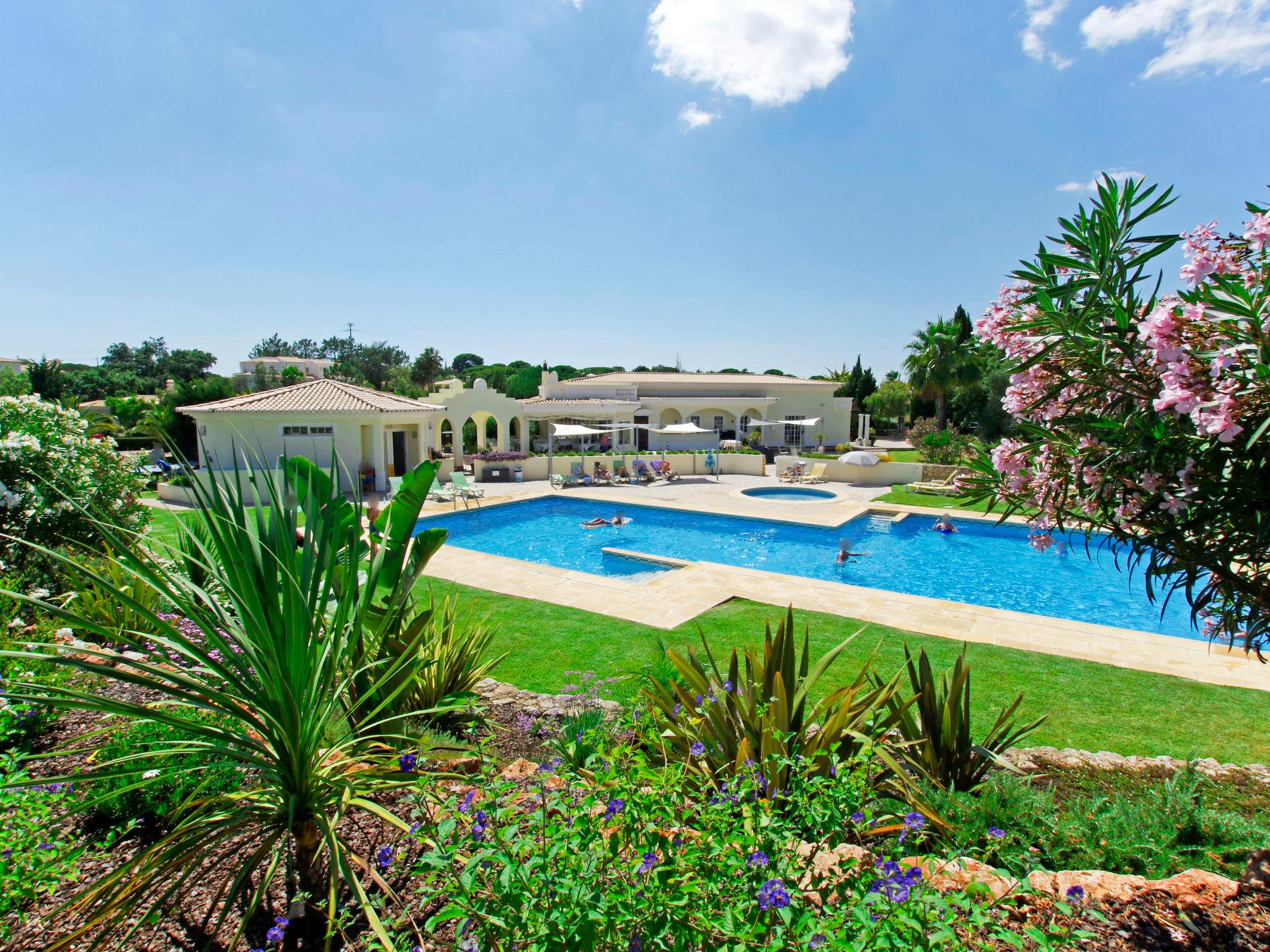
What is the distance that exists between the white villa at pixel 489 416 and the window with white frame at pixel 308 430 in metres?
0.03

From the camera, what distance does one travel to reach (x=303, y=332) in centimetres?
9625

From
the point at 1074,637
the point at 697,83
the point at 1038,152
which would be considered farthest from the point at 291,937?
the point at 697,83

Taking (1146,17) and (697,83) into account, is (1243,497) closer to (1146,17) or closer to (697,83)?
(1146,17)

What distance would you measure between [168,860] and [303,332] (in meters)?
111

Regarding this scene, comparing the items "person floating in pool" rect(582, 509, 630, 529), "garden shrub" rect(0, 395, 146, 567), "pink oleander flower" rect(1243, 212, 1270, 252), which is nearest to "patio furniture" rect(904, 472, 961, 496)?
"person floating in pool" rect(582, 509, 630, 529)

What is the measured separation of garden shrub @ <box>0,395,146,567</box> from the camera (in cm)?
672

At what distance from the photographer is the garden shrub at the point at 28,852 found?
2363 mm

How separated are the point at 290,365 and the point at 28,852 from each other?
71.9m

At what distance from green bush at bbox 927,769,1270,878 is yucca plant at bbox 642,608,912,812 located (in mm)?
394

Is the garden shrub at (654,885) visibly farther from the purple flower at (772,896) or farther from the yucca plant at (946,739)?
the yucca plant at (946,739)

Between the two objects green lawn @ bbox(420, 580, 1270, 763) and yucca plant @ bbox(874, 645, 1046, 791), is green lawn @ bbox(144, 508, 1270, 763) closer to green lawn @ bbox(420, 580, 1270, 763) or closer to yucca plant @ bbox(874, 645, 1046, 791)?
green lawn @ bbox(420, 580, 1270, 763)

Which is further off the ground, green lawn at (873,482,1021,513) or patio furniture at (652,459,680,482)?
patio furniture at (652,459,680,482)

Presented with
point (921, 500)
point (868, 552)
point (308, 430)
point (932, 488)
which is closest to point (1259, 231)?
point (868, 552)

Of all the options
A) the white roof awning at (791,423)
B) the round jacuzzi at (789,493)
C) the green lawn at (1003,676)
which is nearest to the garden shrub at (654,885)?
the green lawn at (1003,676)
